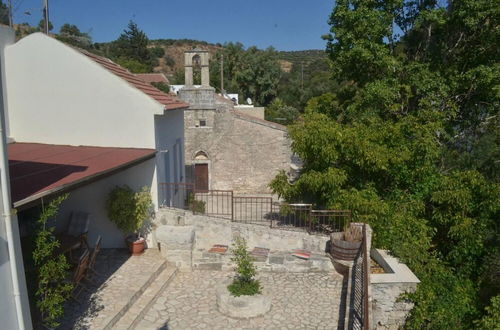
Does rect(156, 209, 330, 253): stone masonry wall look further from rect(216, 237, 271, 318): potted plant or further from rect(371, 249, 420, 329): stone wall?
rect(371, 249, 420, 329): stone wall

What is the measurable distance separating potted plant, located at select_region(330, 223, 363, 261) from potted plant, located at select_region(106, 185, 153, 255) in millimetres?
5116

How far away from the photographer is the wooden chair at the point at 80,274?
7.97 m

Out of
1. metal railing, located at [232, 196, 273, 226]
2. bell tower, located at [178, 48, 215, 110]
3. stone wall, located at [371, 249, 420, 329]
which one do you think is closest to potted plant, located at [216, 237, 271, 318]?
stone wall, located at [371, 249, 420, 329]

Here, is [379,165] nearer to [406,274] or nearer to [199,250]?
[406,274]

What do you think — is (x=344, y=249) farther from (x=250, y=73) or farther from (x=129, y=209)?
(x=250, y=73)

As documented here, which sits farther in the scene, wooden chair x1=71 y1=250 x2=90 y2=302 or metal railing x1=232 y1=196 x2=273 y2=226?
metal railing x1=232 y1=196 x2=273 y2=226

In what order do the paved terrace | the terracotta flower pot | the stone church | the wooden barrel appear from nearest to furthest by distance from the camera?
the paved terrace, the wooden barrel, the terracotta flower pot, the stone church

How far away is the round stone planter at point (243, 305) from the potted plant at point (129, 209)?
3312 millimetres

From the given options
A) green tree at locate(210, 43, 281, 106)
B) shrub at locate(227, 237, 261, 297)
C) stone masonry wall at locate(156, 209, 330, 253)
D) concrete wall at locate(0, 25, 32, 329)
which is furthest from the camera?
green tree at locate(210, 43, 281, 106)

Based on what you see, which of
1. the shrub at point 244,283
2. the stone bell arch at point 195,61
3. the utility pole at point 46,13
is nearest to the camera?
the shrub at point 244,283

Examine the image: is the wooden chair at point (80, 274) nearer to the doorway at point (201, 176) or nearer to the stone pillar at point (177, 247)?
the stone pillar at point (177, 247)

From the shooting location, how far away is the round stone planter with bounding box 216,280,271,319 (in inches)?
328

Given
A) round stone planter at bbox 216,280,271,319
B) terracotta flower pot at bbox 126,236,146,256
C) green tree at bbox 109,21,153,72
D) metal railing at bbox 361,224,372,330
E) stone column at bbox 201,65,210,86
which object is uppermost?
green tree at bbox 109,21,153,72

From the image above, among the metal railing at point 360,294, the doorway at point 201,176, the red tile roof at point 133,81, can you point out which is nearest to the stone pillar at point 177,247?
the red tile roof at point 133,81
